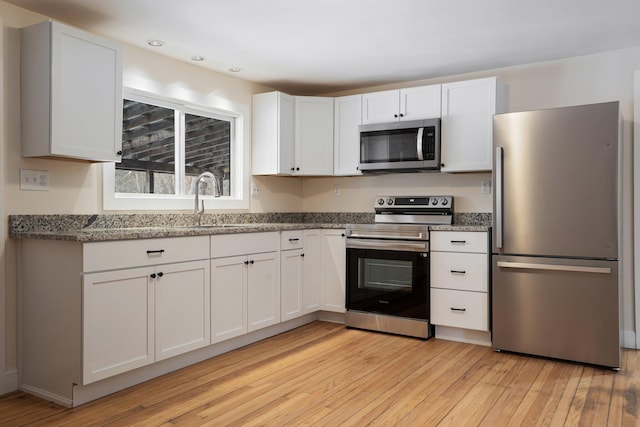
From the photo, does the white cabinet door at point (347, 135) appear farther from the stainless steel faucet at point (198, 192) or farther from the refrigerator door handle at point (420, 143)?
the stainless steel faucet at point (198, 192)

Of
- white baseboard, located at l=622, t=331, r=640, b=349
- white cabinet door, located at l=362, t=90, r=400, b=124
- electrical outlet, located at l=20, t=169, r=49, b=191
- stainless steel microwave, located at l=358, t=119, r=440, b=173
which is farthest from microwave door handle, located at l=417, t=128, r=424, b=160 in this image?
electrical outlet, located at l=20, t=169, r=49, b=191

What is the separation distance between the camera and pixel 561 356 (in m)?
3.29

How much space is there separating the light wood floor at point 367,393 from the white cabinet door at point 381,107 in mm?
1992

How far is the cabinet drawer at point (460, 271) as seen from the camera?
3652 millimetres

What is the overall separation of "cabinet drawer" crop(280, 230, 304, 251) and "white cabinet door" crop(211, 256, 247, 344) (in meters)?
0.49

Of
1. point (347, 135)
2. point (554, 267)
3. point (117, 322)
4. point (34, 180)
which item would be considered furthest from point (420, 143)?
point (34, 180)

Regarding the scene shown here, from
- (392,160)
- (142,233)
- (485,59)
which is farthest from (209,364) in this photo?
(485,59)

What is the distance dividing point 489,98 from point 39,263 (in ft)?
10.9

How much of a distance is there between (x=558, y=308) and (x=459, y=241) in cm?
82

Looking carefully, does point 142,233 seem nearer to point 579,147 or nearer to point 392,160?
point 392,160

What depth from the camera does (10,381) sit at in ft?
9.08

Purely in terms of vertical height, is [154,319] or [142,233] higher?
[142,233]

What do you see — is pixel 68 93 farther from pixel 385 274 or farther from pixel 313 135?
pixel 385 274

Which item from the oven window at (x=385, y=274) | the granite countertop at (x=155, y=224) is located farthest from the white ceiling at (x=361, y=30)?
the oven window at (x=385, y=274)
